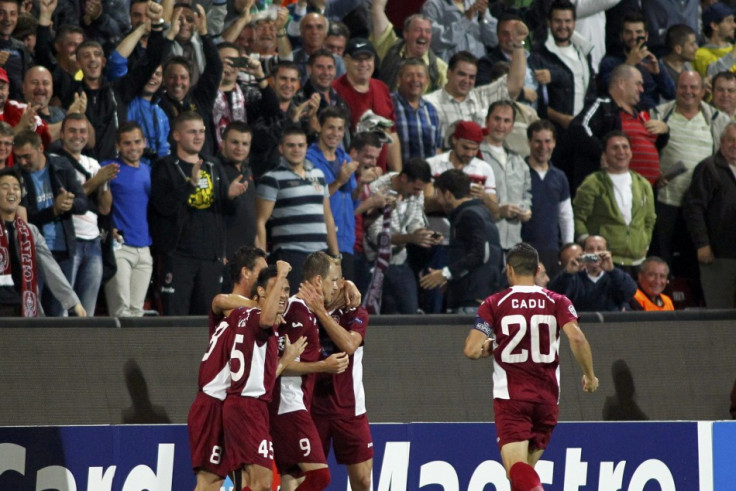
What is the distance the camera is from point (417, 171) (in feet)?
41.1

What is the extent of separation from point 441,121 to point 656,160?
2.39m

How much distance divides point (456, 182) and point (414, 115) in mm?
2064

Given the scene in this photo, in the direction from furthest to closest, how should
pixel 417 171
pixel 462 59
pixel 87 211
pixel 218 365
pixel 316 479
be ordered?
pixel 462 59, pixel 417 171, pixel 87 211, pixel 316 479, pixel 218 365

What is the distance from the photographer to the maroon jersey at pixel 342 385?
947 centimetres

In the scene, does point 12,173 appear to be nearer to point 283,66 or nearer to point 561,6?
point 283,66

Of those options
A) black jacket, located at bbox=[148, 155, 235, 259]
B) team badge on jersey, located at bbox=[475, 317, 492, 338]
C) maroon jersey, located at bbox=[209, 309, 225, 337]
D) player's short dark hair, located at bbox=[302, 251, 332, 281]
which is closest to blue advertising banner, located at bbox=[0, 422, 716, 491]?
maroon jersey, located at bbox=[209, 309, 225, 337]

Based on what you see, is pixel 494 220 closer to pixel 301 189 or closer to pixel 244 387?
pixel 301 189

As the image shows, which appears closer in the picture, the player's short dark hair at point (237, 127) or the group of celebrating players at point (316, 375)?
the group of celebrating players at point (316, 375)

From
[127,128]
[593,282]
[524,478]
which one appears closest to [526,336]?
[524,478]

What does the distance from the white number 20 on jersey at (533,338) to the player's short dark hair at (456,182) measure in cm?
306

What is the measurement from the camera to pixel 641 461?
10125 mm

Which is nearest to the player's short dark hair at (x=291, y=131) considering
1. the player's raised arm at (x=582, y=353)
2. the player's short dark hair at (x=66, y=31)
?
the player's short dark hair at (x=66, y=31)

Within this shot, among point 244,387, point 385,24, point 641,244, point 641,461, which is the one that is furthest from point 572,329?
point 385,24

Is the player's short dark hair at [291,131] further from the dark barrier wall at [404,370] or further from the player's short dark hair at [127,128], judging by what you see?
the dark barrier wall at [404,370]
